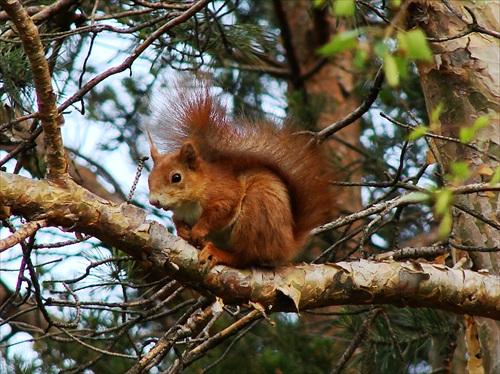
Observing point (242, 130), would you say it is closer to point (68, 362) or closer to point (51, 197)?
point (51, 197)

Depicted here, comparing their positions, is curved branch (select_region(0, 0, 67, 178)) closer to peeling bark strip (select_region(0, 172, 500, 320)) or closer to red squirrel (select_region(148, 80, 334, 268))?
peeling bark strip (select_region(0, 172, 500, 320))

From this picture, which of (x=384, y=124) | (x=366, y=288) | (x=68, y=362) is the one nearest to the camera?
(x=366, y=288)

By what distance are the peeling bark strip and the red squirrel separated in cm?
16

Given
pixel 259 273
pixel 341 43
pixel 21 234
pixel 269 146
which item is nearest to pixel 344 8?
pixel 341 43

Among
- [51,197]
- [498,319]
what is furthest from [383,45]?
[498,319]

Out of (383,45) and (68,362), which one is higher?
(383,45)

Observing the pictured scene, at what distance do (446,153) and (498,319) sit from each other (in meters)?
0.60

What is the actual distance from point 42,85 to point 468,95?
1.49 m

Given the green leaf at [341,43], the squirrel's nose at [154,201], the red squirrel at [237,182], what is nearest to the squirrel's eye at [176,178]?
the red squirrel at [237,182]

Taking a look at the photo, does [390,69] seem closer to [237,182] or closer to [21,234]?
[21,234]

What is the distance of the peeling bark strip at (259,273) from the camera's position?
1.51m

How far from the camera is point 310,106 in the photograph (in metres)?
4.14

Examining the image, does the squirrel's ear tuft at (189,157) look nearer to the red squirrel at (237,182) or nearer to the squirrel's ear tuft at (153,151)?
the red squirrel at (237,182)

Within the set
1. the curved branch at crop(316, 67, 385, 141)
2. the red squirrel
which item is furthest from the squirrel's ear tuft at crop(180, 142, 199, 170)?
the curved branch at crop(316, 67, 385, 141)
